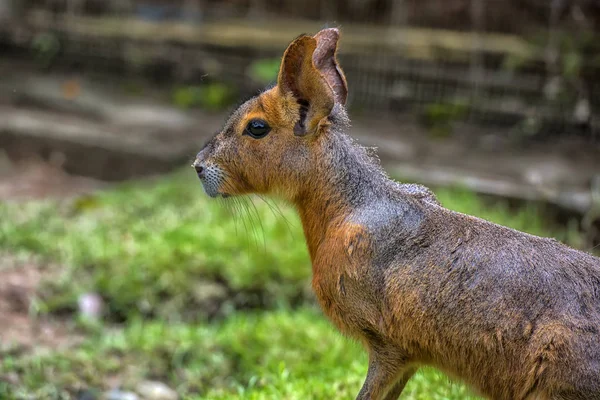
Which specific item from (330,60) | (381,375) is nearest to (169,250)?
(330,60)

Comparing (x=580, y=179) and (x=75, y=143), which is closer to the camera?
(x=580, y=179)

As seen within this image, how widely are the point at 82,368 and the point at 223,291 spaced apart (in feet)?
4.20

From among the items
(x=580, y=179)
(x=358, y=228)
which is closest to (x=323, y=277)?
(x=358, y=228)

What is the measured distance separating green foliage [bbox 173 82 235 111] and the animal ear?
20.1 feet

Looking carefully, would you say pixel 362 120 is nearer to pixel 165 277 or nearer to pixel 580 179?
pixel 580 179

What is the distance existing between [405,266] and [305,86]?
2.42ft

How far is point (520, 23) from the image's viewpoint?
27.2 ft

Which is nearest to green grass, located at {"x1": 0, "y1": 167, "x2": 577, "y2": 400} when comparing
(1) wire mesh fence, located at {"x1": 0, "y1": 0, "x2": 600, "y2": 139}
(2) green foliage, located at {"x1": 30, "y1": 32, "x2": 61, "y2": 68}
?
(1) wire mesh fence, located at {"x1": 0, "y1": 0, "x2": 600, "y2": 139}

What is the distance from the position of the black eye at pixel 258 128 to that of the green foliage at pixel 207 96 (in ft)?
19.7

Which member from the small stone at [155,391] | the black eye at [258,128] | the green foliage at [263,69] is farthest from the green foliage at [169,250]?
the green foliage at [263,69]

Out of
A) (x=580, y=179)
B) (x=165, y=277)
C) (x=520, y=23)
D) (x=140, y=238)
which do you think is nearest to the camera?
(x=165, y=277)

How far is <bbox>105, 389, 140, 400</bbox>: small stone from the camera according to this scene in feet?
15.1

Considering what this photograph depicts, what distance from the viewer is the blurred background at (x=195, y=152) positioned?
16.5 feet

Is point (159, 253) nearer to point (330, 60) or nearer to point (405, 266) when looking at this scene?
point (330, 60)
